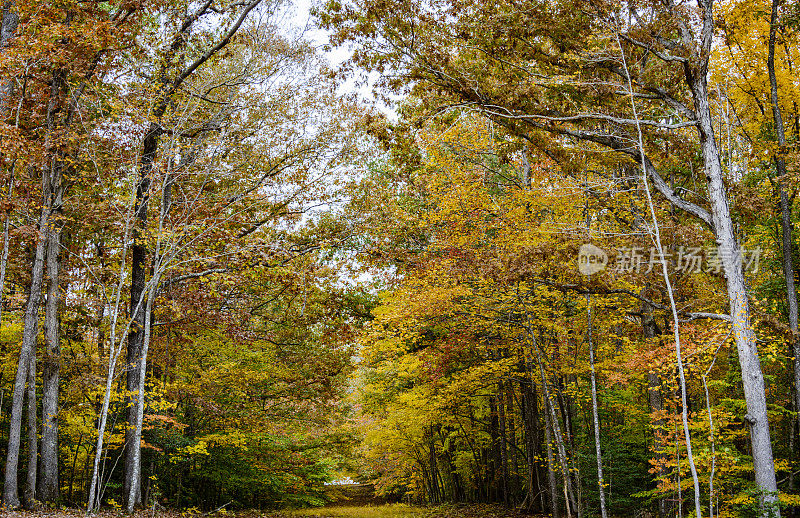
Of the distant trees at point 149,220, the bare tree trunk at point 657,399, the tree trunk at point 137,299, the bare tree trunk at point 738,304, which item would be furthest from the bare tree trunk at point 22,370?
the bare tree trunk at point 738,304

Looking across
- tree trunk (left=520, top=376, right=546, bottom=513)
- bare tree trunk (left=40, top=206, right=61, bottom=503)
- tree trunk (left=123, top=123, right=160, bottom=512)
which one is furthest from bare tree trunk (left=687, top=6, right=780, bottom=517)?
bare tree trunk (left=40, top=206, right=61, bottom=503)

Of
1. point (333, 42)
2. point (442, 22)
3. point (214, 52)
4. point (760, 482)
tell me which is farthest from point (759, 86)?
point (214, 52)

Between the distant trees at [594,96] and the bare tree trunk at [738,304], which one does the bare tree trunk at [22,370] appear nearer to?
the distant trees at [594,96]

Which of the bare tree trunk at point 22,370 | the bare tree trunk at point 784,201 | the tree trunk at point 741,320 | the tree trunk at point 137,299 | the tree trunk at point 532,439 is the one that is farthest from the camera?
the tree trunk at point 532,439

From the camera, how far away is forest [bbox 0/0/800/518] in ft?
29.5

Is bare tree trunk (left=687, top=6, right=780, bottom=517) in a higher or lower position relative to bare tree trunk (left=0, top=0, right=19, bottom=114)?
lower

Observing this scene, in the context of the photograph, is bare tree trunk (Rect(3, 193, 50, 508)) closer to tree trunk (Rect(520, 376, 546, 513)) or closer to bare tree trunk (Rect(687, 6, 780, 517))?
A: tree trunk (Rect(520, 376, 546, 513))

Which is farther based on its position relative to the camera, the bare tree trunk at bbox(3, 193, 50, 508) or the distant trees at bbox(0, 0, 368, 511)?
the distant trees at bbox(0, 0, 368, 511)

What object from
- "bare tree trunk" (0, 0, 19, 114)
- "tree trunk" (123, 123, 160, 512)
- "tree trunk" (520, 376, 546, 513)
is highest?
"bare tree trunk" (0, 0, 19, 114)

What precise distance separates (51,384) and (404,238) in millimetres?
8844

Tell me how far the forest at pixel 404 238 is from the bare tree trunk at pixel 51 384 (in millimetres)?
61

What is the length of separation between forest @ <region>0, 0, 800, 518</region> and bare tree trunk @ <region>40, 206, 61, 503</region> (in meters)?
0.06

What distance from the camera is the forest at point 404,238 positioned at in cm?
899

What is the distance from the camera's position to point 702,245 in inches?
395
